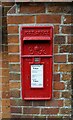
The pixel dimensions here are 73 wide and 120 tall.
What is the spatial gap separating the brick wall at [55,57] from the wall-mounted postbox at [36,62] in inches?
2.3

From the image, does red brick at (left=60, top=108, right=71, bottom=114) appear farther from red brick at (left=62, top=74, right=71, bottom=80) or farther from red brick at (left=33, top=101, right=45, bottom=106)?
red brick at (left=62, top=74, right=71, bottom=80)

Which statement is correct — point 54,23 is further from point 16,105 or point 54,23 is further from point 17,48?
point 16,105

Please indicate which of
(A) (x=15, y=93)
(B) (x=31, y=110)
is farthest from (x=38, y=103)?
(A) (x=15, y=93)

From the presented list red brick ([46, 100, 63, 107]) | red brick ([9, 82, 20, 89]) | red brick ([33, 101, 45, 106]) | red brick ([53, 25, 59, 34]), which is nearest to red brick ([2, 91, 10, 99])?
red brick ([9, 82, 20, 89])

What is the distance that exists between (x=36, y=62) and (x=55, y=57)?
0.63ft

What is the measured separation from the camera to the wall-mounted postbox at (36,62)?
2395 mm

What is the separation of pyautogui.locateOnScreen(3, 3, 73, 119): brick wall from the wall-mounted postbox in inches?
2.3

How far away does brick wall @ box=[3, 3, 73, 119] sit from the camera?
2398mm

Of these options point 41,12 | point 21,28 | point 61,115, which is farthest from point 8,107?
point 41,12

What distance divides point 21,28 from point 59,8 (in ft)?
1.32

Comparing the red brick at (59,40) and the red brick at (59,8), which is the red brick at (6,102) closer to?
the red brick at (59,40)

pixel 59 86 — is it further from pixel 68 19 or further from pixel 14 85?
pixel 68 19

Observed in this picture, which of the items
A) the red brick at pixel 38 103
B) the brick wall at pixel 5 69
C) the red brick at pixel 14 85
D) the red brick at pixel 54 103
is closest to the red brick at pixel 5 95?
the brick wall at pixel 5 69

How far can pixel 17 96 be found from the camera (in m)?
2.54
